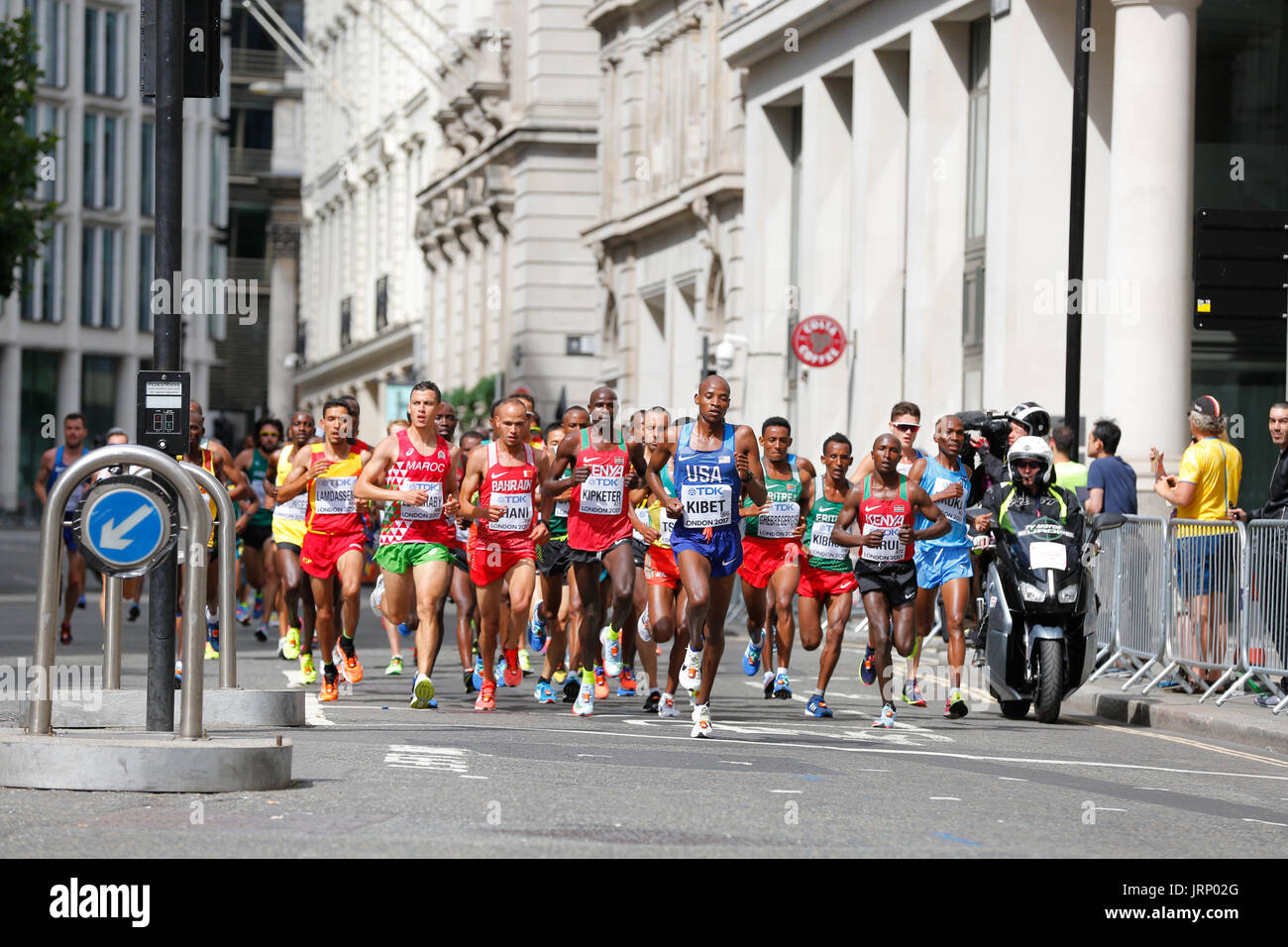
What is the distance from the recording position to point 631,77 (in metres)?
45.3

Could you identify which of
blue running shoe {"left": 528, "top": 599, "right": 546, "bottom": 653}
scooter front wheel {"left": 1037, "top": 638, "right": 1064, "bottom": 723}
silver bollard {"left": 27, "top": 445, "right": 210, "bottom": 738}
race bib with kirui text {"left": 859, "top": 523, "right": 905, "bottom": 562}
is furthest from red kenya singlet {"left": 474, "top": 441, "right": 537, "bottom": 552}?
silver bollard {"left": 27, "top": 445, "right": 210, "bottom": 738}

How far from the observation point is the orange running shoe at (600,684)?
16.5 m

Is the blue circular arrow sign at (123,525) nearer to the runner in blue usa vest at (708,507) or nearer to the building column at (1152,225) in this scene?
the runner in blue usa vest at (708,507)

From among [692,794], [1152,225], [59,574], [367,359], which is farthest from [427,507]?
[367,359]

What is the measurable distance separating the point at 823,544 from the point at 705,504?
327 centimetres

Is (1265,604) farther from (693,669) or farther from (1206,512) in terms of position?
(693,669)

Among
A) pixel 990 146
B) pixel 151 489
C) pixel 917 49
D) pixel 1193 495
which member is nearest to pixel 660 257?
pixel 917 49

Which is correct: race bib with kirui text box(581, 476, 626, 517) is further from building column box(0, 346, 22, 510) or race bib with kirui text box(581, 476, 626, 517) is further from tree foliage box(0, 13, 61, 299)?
building column box(0, 346, 22, 510)

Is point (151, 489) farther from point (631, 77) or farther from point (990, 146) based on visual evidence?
point (631, 77)

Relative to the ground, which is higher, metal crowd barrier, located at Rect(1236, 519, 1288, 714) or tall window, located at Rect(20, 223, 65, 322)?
tall window, located at Rect(20, 223, 65, 322)

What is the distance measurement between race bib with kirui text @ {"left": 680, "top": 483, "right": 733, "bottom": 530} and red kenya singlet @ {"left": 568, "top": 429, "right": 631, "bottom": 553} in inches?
58.2

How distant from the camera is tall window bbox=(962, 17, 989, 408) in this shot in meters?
30.8

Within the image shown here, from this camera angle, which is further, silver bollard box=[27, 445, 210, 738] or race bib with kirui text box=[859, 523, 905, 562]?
race bib with kirui text box=[859, 523, 905, 562]
